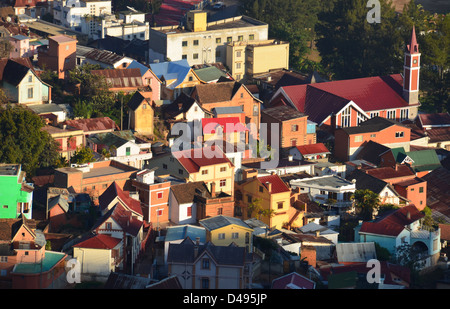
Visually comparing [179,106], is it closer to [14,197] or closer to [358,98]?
[358,98]

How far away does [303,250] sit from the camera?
194 feet

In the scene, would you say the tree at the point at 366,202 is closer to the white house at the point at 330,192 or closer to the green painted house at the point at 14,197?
the white house at the point at 330,192

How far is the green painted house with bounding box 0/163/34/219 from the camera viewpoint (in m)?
57.8

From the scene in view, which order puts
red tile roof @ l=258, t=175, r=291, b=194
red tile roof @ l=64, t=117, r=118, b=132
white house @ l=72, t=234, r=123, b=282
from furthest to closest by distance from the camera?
red tile roof @ l=64, t=117, r=118, b=132 < red tile roof @ l=258, t=175, r=291, b=194 < white house @ l=72, t=234, r=123, b=282

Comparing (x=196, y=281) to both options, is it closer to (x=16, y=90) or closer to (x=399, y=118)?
(x=16, y=90)

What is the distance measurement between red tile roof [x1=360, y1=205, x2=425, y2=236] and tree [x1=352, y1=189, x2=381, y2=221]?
1.78 metres

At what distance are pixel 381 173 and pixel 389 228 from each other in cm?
811

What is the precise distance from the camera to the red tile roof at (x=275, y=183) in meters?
63.2

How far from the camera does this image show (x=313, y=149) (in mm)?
73000

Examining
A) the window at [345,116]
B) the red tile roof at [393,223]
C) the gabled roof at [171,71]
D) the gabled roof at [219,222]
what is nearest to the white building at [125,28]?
the gabled roof at [171,71]

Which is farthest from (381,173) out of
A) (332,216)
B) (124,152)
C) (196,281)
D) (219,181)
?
(196,281)

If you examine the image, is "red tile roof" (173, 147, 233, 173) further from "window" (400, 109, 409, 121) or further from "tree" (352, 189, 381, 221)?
"window" (400, 109, 409, 121)

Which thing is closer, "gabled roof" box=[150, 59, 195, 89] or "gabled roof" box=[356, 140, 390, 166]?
"gabled roof" box=[356, 140, 390, 166]

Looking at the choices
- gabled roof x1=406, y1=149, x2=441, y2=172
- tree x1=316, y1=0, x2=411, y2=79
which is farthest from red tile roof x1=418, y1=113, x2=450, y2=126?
tree x1=316, y1=0, x2=411, y2=79
